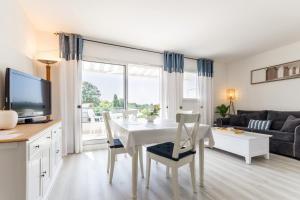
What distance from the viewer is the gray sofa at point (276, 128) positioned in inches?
126

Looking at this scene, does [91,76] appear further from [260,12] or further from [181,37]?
[260,12]

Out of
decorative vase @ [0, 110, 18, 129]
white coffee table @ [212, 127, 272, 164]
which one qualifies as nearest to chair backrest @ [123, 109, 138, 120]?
decorative vase @ [0, 110, 18, 129]

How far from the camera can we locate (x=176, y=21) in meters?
3.00

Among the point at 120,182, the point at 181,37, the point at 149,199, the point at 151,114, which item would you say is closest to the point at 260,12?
the point at 181,37

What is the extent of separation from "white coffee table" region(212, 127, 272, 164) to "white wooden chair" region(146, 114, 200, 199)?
5.05ft

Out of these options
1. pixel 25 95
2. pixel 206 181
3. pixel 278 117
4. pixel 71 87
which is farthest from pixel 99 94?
pixel 278 117

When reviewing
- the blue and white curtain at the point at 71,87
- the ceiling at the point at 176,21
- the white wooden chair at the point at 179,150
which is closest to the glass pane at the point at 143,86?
the ceiling at the point at 176,21

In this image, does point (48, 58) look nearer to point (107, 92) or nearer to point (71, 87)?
point (71, 87)

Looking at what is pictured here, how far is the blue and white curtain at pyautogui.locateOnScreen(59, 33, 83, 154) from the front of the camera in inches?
138

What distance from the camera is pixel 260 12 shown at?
2707mm

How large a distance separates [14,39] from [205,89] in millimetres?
4782

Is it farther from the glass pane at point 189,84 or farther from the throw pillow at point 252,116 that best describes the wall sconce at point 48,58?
the throw pillow at point 252,116

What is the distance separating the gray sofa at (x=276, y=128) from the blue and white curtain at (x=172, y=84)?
1409 millimetres

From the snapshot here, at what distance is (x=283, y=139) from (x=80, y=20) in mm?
4569
